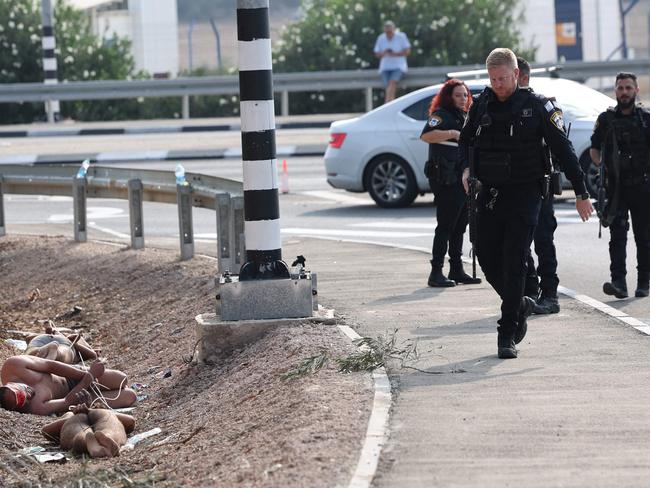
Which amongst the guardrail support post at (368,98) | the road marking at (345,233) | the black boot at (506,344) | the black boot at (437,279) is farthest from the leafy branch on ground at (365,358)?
the guardrail support post at (368,98)

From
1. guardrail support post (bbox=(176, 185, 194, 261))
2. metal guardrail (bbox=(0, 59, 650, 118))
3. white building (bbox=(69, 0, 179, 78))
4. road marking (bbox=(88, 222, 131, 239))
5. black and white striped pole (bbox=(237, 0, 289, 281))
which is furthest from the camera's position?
white building (bbox=(69, 0, 179, 78))

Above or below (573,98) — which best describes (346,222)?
below

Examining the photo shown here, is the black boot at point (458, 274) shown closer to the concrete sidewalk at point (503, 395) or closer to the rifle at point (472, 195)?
the concrete sidewalk at point (503, 395)

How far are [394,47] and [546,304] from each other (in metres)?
19.4

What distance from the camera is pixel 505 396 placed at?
7730 mm

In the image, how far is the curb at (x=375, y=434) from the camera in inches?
247

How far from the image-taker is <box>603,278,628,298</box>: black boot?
1157 centimetres

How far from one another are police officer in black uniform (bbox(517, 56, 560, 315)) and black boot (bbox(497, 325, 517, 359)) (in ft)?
5.45

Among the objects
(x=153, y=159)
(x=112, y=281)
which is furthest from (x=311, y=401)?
(x=153, y=159)

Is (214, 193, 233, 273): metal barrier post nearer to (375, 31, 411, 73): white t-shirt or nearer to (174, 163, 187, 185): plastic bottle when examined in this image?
(174, 163, 187, 185): plastic bottle

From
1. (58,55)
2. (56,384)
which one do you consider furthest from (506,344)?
(58,55)

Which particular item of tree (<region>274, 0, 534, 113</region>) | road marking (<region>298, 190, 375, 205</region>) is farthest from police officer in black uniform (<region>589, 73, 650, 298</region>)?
tree (<region>274, 0, 534, 113</region>)

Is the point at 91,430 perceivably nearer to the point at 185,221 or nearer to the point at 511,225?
the point at 511,225

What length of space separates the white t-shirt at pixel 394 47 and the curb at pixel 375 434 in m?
21.5
